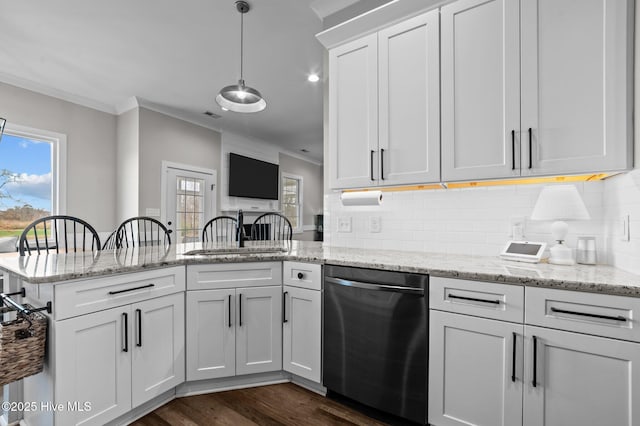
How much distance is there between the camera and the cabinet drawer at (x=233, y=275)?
187 centimetres

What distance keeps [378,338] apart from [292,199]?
6.17 meters

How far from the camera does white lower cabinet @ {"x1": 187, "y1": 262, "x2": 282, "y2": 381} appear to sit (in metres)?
1.87

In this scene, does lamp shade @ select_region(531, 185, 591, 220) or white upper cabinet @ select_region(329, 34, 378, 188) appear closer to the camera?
lamp shade @ select_region(531, 185, 591, 220)

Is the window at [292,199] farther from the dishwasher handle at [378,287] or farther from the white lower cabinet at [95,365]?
the white lower cabinet at [95,365]

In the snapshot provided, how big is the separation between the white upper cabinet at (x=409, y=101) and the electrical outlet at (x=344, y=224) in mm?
563

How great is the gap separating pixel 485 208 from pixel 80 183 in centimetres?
495

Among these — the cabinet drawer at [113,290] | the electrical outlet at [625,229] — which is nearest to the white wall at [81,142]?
the cabinet drawer at [113,290]

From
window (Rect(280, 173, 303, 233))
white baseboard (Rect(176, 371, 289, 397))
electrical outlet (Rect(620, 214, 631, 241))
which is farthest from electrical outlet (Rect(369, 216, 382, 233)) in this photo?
window (Rect(280, 173, 303, 233))

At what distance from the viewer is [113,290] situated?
59.5 inches

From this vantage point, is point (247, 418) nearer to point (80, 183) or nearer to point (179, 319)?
point (179, 319)

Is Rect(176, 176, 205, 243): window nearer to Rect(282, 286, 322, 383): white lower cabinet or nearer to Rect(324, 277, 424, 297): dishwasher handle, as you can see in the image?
Rect(282, 286, 322, 383): white lower cabinet

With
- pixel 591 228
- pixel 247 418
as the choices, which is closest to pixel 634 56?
pixel 591 228

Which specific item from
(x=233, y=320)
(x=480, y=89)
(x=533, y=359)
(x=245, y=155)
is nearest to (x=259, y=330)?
(x=233, y=320)

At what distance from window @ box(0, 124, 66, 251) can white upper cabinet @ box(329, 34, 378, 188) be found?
395 cm
